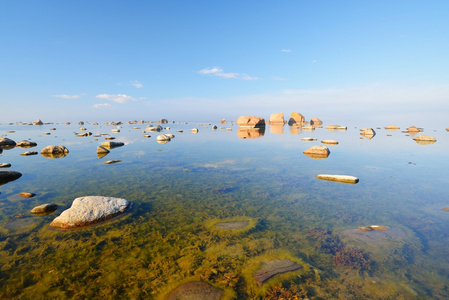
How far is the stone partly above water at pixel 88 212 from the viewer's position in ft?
17.8

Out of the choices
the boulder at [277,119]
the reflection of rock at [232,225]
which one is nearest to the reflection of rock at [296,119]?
the boulder at [277,119]

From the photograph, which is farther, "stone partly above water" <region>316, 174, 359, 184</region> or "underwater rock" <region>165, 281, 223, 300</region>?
"stone partly above water" <region>316, 174, 359, 184</region>

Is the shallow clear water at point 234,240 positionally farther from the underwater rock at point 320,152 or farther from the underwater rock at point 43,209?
the underwater rock at point 320,152

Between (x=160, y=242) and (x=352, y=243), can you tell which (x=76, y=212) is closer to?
(x=160, y=242)

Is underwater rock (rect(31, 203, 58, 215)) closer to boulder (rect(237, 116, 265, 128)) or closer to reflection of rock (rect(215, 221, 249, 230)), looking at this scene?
reflection of rock (rect(215, 221, 249, 230))

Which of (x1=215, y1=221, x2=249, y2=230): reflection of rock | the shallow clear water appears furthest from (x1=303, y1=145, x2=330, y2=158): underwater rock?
(x1=215, y1=221, x2=249, y2=230): reflection of rock

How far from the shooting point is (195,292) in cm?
333

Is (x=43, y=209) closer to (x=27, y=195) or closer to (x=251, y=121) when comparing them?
(x=27, y=195)

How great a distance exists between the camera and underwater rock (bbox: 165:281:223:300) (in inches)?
127

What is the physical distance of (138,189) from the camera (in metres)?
8.53

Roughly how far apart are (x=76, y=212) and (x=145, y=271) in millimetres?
Answer: 3351

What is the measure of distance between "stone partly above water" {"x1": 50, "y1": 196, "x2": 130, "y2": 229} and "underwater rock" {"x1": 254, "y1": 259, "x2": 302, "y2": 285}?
15.7ft

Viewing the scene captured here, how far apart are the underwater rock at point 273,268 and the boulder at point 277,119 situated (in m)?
80.3

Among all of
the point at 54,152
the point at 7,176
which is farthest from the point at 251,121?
the point at 7,176
